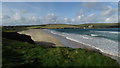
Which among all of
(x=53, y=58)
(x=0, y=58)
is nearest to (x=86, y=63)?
(x=53, y=58)

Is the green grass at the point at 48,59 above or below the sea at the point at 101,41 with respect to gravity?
above

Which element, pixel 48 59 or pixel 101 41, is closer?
pixel 48 59

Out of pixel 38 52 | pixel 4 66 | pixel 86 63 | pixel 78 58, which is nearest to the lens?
pixel 4 66

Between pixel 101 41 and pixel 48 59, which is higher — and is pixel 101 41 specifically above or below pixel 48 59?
below

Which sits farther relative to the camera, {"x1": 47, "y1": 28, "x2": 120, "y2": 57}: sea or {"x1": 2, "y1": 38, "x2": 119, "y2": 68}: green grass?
{"x1": 47, "y1": 28, "x2": 120, "y2": 57}: sea

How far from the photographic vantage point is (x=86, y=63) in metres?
11.1

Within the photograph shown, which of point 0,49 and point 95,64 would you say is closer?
point 95,64

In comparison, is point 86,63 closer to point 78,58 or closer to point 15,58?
point 78,58

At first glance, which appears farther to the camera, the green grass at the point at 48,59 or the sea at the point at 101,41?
the sea at the point at 101,41

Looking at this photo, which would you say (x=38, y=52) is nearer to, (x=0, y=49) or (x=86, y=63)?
(x=0, y=49)

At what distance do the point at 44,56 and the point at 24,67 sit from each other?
2577 millimetres

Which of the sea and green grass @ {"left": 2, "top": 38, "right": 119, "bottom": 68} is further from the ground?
green grass @ {"left": 2, "top": 38, "right": 119, "bottom": 68}

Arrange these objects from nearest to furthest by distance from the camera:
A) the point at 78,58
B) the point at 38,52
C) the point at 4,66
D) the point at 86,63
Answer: the point at 4,66 < the point at 86,63 < the point at 78,58 < the point at 38,52

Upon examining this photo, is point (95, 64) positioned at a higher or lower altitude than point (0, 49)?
lower
